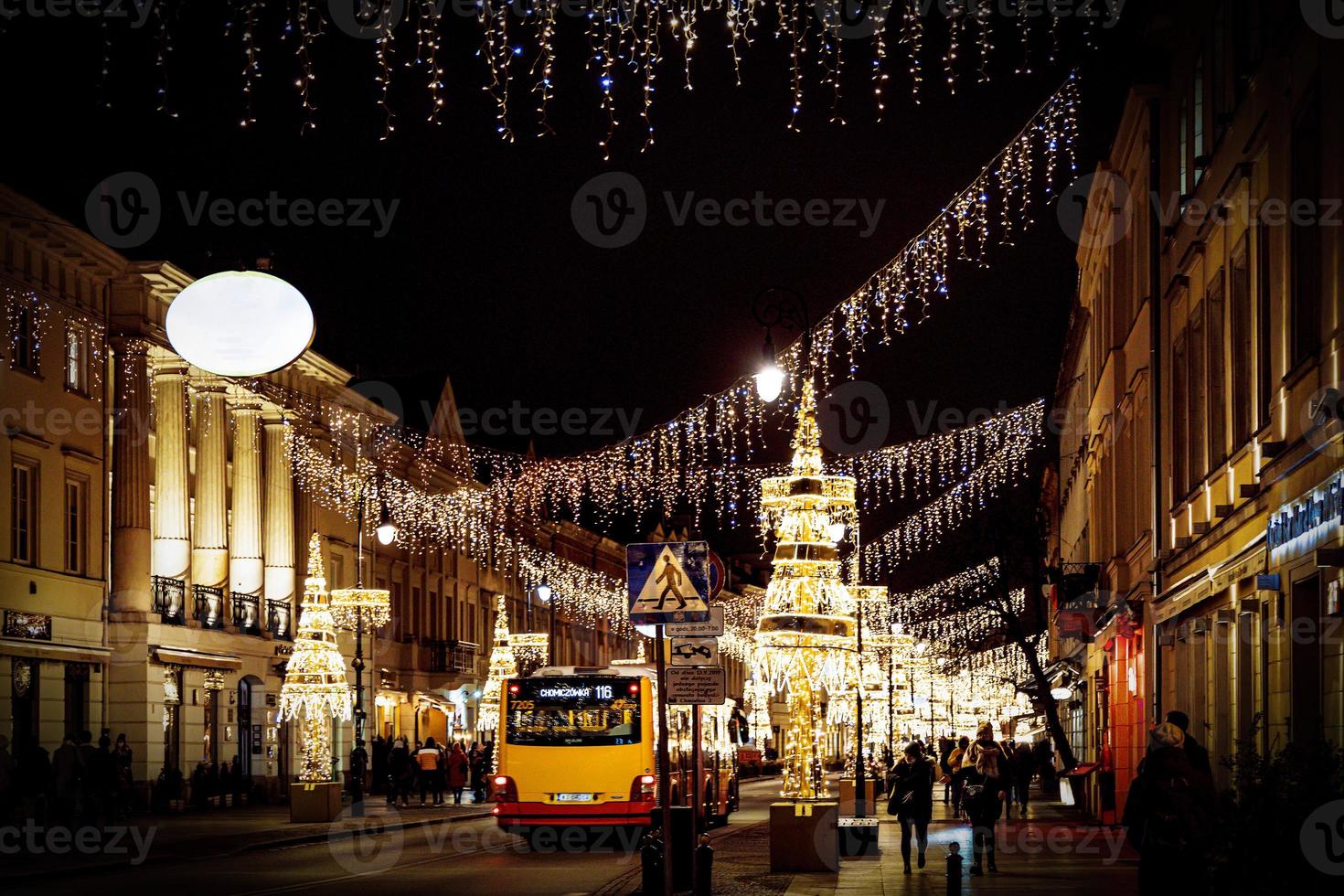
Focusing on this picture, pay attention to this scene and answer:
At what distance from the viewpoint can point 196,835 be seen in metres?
33.2

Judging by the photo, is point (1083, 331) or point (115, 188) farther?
point (1083, 331)

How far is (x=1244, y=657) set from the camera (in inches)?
802

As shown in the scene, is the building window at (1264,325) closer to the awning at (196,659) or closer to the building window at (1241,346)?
the building window at (1241,346)

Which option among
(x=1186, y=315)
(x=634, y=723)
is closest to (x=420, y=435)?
(x=634, y=723)

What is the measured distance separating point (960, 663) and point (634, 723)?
80.9 meters

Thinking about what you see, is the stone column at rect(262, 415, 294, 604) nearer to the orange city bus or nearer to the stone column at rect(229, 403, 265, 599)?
the stone column at rect(229, 403, 265, 599)

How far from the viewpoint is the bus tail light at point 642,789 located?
28859 mm

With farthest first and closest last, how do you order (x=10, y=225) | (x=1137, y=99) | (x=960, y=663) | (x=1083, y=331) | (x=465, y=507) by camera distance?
(x=960, y=663) < (x=465, y=507) < (x=1083, y=331) < (x=10, y=225) < (x=1137, y=99)

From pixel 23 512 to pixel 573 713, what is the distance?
595 inches

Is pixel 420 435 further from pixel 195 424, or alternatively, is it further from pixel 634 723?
pixel 634 723

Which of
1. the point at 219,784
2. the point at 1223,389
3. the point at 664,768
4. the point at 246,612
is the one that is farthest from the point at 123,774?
the point at 1223,389

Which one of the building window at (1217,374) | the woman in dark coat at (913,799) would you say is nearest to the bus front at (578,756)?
the woman in dark coat at (913,799)

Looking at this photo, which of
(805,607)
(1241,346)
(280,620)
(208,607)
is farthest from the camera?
(280,620)

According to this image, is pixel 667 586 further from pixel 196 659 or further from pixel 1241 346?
pixel 196 659
